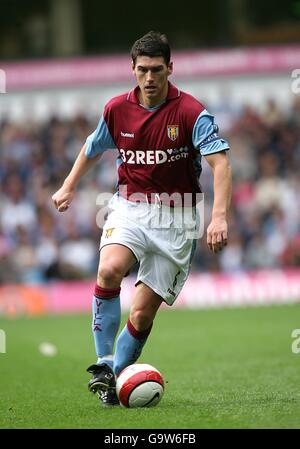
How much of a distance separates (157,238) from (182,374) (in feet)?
7.78

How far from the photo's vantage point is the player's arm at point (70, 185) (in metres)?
7.44

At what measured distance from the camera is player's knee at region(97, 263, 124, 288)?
6941 mm

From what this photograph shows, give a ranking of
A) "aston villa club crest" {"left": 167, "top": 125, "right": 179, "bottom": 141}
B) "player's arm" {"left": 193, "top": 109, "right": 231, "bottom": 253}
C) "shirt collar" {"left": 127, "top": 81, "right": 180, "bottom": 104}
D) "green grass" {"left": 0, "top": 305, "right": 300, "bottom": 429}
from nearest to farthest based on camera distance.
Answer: "green grass" {"left": 0, "top": 305, "right": 300, "bottom": 429}
"player's arm" {"left": 193, "top": 109, "right": 231, "bottom": 253}
"aston villa club crest" {"left": 167, "top": 125, "right": 179, "bottom": 141}
"shirt collar" {"left": 127, "top": 81, "right": 180, "bottom": 104}

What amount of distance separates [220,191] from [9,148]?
14962 mm

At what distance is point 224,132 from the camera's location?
20.4 m

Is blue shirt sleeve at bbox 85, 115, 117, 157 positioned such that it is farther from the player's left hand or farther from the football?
the football

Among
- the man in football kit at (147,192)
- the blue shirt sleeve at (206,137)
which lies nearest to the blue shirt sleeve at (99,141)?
the man in football kit at (147,192)

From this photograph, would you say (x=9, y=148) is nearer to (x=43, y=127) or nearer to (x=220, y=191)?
(x=43, y=127)

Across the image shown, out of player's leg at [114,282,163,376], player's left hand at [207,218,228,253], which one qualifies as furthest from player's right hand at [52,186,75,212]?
player's left hand at [207,218,228,253]

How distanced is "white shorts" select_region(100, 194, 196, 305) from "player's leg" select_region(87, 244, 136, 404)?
0.17 meters

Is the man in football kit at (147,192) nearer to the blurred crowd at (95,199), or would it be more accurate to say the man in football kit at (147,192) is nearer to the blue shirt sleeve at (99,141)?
the blue shirt sleeve at (99,141)

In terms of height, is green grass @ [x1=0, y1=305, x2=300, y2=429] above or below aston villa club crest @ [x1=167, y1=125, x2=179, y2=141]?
below

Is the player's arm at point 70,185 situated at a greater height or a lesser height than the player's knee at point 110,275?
greater

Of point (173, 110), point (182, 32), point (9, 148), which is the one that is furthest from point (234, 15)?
point (173, 110)
